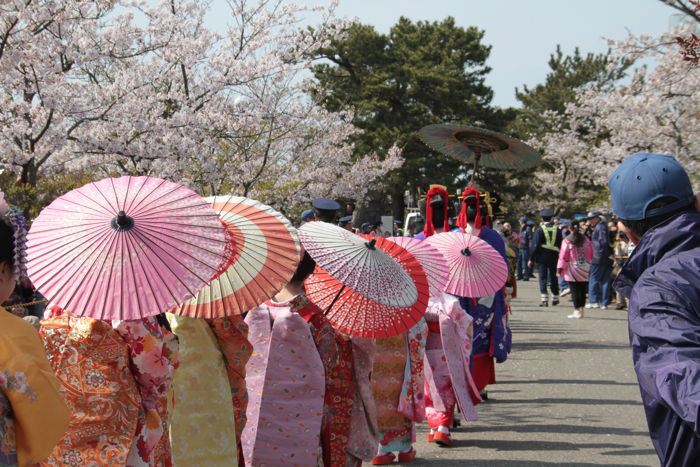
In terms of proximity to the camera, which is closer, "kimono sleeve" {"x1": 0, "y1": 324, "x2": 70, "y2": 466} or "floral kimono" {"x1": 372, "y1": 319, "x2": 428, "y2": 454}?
"kimono sleeve" {"x1": 0, "y1": 324, "x2": 70, "y2": 466}

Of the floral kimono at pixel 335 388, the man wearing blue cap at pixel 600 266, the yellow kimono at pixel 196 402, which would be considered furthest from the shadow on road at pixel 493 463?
the man wearing blue cap at pixel 600 266

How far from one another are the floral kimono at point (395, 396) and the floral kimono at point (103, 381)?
3061 mm

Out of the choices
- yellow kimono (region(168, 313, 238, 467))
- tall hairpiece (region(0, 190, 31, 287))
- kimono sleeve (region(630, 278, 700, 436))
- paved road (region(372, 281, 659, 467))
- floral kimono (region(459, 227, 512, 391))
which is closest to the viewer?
kimono sleeve (region(630, 278, 700, 436))

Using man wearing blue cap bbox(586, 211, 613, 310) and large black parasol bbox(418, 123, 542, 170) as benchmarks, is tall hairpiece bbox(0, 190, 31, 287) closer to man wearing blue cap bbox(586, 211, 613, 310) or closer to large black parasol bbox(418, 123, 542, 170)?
large black parasol bbox(418, 123, 542, 170)

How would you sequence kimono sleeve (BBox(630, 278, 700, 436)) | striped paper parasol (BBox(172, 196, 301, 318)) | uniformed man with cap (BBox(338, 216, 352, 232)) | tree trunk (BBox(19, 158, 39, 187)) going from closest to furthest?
kimono sleeve (BBox(630, 278, 700, 436)) < striped paper parasol (BBox(172, 196, 301, 318)) < tree trunk (BBox(19, 158, 39, 187)) < uniformed man with cap (BBox(338, 216, 352, 232))

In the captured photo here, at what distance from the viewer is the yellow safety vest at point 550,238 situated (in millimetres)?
20172

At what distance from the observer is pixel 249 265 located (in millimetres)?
3902

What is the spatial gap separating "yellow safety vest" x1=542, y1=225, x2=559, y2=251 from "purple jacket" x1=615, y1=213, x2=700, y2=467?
17.9m

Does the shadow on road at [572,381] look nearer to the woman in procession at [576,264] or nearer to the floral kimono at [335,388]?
the floral kimono at [335,388]

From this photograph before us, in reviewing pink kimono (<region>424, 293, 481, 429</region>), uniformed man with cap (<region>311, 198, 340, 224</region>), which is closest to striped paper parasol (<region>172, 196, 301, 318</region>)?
pink kimono (<region>424, 293, 481, 429</region>)

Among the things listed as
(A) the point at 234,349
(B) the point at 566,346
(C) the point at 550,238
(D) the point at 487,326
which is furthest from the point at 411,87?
(A) the point at 234,349

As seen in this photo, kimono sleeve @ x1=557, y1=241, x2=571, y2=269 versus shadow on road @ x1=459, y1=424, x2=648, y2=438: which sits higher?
kimono sleeve @ x1=557, y1=241, x2=571, y2=269

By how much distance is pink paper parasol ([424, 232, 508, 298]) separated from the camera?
723 centimetres

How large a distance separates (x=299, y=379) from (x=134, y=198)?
5.75ft
